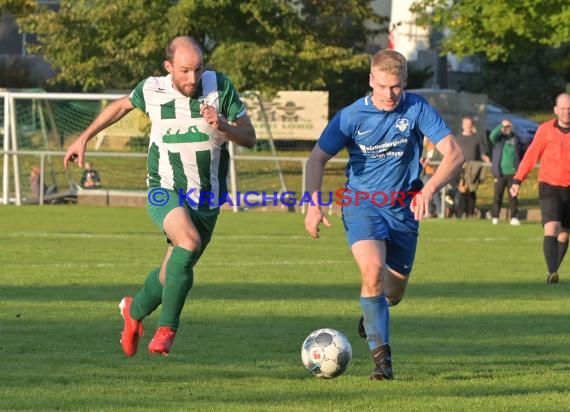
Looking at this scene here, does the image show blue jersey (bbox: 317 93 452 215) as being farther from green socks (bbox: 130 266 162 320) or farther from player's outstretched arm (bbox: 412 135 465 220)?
green socks (bbox: 130 266 162 320)

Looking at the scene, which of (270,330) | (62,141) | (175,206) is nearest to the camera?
(175,206)

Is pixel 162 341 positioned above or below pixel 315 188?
below

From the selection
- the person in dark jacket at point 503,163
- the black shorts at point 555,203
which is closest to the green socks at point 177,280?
the black shorts at point 555,203

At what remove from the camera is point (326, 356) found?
832 cm

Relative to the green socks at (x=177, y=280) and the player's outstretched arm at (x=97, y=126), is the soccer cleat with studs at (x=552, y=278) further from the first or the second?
the green socks at (x=177, y=280)

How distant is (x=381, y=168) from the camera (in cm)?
905

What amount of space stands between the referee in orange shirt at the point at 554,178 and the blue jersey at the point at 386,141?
7.00m

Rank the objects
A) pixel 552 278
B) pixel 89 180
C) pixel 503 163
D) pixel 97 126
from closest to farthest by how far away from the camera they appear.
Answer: pixel 97 126 → pixel 552 278 → pixel 503 163 → pixel 89 180

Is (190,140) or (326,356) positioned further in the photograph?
(190,140)

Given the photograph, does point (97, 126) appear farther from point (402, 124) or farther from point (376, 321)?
point (376, 321)

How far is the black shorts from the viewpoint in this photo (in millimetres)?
16141

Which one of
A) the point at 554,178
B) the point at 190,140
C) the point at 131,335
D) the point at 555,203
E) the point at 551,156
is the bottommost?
the point at 555,203

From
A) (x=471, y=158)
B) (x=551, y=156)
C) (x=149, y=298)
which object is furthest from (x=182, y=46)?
(x=471, y=158)

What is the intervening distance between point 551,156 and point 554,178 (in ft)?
A: 0.85
